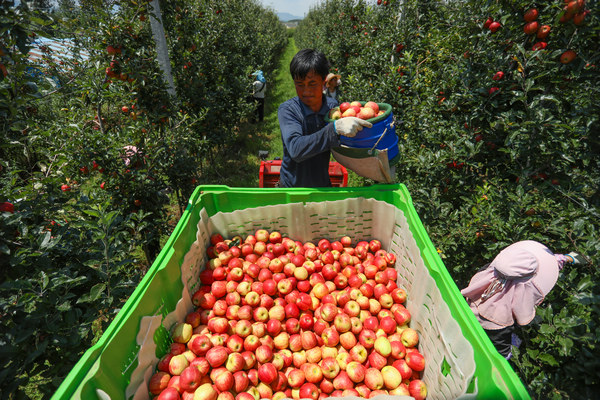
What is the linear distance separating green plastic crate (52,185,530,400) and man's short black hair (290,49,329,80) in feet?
3.33

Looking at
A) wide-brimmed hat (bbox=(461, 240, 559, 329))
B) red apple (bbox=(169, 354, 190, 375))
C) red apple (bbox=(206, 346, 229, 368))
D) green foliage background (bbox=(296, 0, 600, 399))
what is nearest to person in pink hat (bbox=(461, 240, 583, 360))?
wide-brimmed hat (bbox=(461, 240, 559, 329))

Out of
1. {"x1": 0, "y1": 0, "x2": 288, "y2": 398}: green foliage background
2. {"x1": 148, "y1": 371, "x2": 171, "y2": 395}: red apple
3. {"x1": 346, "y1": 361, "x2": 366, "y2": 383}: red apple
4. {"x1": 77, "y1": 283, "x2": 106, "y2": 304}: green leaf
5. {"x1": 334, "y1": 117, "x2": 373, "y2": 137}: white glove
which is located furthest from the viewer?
{"x1": 334, "y1": 117, "x2": 373, "y2": 137}: white glove

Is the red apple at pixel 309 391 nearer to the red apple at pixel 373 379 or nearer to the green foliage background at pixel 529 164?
the red apple at pixel 373 379

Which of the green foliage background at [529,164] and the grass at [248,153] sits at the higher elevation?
the green foliage background at [529,164]

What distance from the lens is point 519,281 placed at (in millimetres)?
2412

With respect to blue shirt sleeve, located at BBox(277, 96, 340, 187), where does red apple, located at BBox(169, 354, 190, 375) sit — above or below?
below

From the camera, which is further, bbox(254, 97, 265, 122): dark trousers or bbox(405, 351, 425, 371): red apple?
bbox(254, 97, 265, 122): dark trousers

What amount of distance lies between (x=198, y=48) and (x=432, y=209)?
5.30m

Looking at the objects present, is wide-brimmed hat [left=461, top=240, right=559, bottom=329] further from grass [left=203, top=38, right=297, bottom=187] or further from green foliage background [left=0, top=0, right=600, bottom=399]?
grass [left=203, top=38, right=297, bottom=187]

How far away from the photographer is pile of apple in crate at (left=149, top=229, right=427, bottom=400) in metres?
1.75

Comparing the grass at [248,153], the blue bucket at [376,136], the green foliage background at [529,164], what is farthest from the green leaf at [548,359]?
the grass at [248,153]

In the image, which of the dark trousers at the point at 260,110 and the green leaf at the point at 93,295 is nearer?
the green leaf at the point at 93,295

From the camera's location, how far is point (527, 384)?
220 cm

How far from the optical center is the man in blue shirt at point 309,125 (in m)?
2.09
